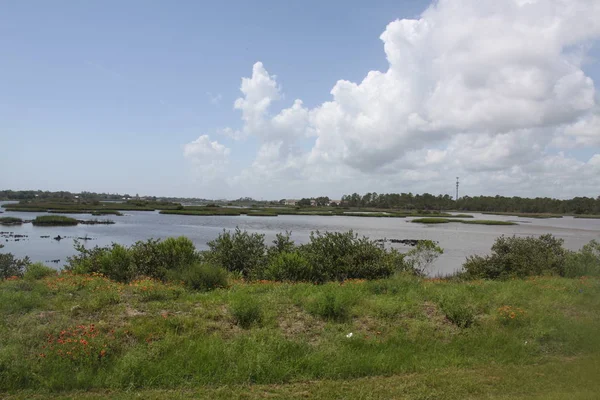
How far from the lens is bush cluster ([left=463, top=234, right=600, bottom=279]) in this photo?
16.8 metres

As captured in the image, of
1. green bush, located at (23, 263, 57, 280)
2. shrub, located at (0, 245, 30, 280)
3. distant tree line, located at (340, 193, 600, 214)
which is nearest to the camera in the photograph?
green bush, located at (23, 263, 57, 280)

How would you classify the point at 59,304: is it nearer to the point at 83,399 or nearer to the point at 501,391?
the point at 83,399

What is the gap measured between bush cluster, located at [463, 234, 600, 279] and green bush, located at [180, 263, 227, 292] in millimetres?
11972

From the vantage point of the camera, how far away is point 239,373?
597 cm

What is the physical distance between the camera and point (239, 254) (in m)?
17.4

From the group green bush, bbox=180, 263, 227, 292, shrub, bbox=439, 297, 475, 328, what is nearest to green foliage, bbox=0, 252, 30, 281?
green bush, bbox=180, 263, 227, 292

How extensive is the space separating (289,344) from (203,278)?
18.1ft

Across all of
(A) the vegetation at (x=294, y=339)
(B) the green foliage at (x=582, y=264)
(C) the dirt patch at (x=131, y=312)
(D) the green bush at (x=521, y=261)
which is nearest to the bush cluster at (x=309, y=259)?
(A) the vegetation at (x=294, y=339)

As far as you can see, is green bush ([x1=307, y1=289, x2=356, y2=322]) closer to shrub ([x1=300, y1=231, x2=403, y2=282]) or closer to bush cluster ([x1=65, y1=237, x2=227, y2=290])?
bush cluster ([x1=65, y1=237, x2=227, y2=290])

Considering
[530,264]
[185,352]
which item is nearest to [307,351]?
[185,352]

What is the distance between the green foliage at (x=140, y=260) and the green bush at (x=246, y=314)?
19.6 ft

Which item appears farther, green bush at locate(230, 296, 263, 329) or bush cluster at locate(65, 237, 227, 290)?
bush cluster at locate(65, 237, 227, 290)

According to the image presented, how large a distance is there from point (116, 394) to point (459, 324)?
6423 mm

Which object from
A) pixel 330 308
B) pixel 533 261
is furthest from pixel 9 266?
pixel 533 261
